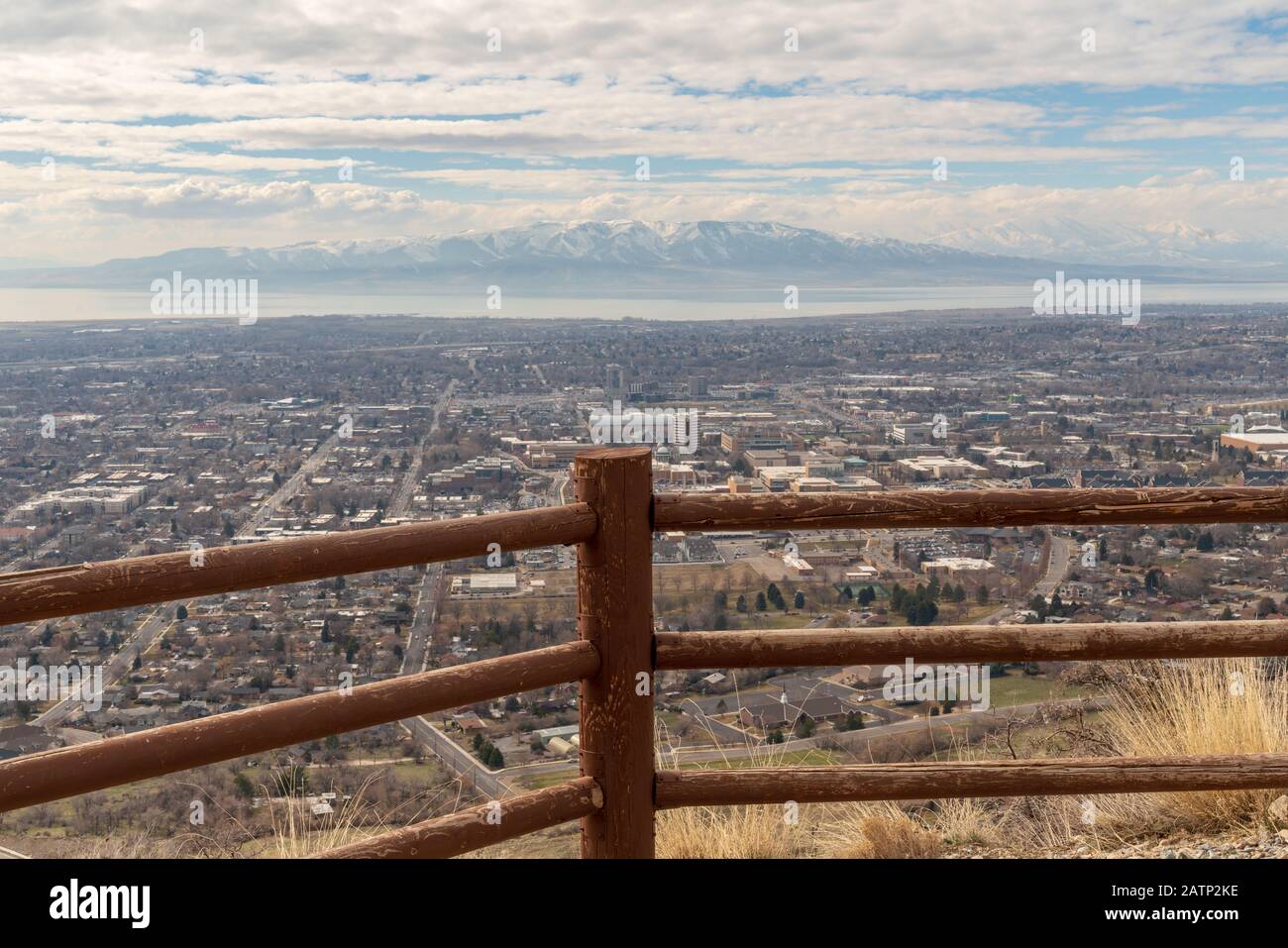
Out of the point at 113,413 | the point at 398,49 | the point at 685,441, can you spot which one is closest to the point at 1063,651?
the point at 685,441

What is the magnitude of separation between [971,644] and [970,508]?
1.41 feet

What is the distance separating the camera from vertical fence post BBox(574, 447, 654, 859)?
3068 mm

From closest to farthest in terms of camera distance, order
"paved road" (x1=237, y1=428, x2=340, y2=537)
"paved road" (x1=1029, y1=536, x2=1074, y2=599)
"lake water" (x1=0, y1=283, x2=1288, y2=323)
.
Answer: "paved road" (x1=1029, y1=536, x2=1074, y2=599) → "paved road" (x1=237, y1=428, x2=340, y2=537) → "lake water" (x1=0, y1=283, x2=1288, y2=323)

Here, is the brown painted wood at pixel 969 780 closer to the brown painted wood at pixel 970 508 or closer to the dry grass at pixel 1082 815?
the brown painted wood at pixel 970 508

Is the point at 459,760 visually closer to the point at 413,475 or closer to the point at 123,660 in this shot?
the point at 123,660

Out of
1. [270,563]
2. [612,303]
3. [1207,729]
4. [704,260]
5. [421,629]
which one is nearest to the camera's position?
[270,563]

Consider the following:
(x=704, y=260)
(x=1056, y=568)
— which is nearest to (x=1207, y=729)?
(x=1056, y=568)

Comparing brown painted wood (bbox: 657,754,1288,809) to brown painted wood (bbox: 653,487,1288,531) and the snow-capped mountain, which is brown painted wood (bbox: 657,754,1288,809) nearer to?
brown painted wood (bbox: 653,487,1288,531)

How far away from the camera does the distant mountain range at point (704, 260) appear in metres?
44.8

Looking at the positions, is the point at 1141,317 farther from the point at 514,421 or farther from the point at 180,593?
the point at 180,593

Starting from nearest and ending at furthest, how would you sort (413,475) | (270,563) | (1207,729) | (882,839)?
(270,563) < (882,839) < (1207,729) < (413,475)

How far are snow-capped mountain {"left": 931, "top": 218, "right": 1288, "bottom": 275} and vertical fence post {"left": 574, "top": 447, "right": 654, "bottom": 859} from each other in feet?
149

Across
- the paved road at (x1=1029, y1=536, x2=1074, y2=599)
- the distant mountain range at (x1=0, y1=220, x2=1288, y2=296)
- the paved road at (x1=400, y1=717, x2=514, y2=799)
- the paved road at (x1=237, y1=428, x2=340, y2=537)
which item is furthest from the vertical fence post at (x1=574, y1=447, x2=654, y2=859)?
the distant mountain range at (x1=0, y1=220, x2=1288, y2=296)

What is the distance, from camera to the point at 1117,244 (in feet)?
156
